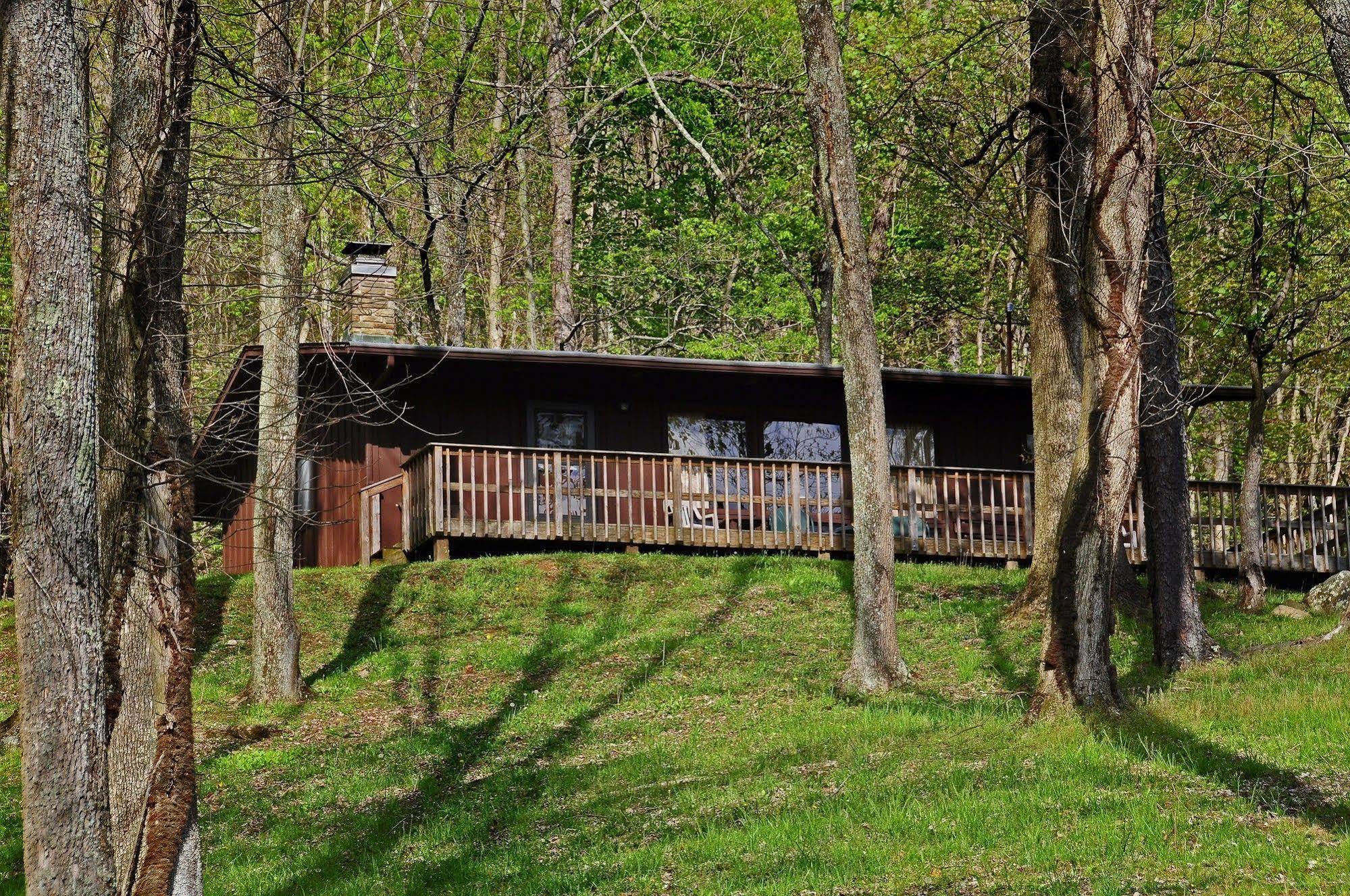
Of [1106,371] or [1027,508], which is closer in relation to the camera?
[1106,371]

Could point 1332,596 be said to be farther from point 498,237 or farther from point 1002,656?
point 498,237

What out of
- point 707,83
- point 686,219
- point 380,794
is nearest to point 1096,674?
point 380,794

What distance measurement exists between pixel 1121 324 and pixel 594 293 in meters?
27.3

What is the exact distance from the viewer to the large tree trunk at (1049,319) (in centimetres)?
1641

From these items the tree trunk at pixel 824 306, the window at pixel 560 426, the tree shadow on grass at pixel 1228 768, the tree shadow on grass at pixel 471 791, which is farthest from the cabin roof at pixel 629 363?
the tree shadow on grass at pixel 1228 768

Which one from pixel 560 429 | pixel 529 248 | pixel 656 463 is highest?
pixel 529 248

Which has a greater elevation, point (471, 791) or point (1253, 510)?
point (1253, 510)

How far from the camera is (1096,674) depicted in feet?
38.2

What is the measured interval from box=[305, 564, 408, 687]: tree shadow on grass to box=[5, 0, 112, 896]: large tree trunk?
10.6 m

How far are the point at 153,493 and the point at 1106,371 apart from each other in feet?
25.4

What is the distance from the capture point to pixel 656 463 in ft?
75.7

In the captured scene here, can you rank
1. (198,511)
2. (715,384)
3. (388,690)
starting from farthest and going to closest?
(198,511)
(715,384)
(388,690)

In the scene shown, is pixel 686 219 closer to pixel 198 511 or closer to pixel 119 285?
pixel 198 511

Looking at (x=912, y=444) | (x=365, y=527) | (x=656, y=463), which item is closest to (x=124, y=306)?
(x=656, y=463)
